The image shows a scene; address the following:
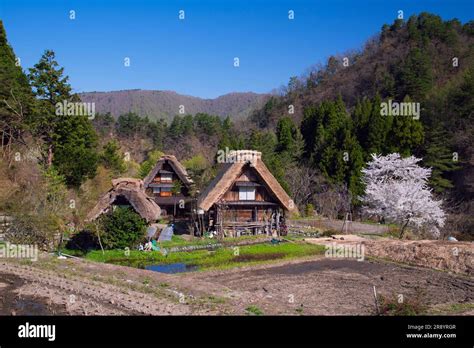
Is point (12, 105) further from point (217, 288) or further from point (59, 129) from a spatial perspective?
point (217, 288)

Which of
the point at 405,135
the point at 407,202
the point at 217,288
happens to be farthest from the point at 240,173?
the point at 405,135

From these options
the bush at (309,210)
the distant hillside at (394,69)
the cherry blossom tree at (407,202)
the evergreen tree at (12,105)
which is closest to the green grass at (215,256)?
the cherry blossom tree at (407,202)

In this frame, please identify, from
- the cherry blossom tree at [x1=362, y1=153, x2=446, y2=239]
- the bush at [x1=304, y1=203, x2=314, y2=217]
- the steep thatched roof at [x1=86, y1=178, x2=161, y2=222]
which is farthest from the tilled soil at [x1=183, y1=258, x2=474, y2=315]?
the bush at [x1=304, y1=203, x2=314, y2=217]

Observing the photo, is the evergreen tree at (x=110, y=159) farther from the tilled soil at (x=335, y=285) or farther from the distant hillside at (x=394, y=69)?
the distant hillside at (x=394, y=69)

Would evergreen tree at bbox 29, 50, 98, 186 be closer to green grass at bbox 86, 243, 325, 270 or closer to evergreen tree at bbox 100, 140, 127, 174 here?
evergreen tree at bbox 100, 140, 127, 174

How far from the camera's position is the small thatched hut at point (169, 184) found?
29.4 metres

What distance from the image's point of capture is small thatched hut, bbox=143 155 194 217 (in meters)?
29.4

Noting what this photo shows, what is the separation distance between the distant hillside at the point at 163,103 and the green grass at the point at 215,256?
7695 cm

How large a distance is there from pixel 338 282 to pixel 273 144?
1185 inches

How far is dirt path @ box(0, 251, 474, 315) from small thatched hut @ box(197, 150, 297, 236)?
19.7 ft

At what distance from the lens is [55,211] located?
59.1 feet
